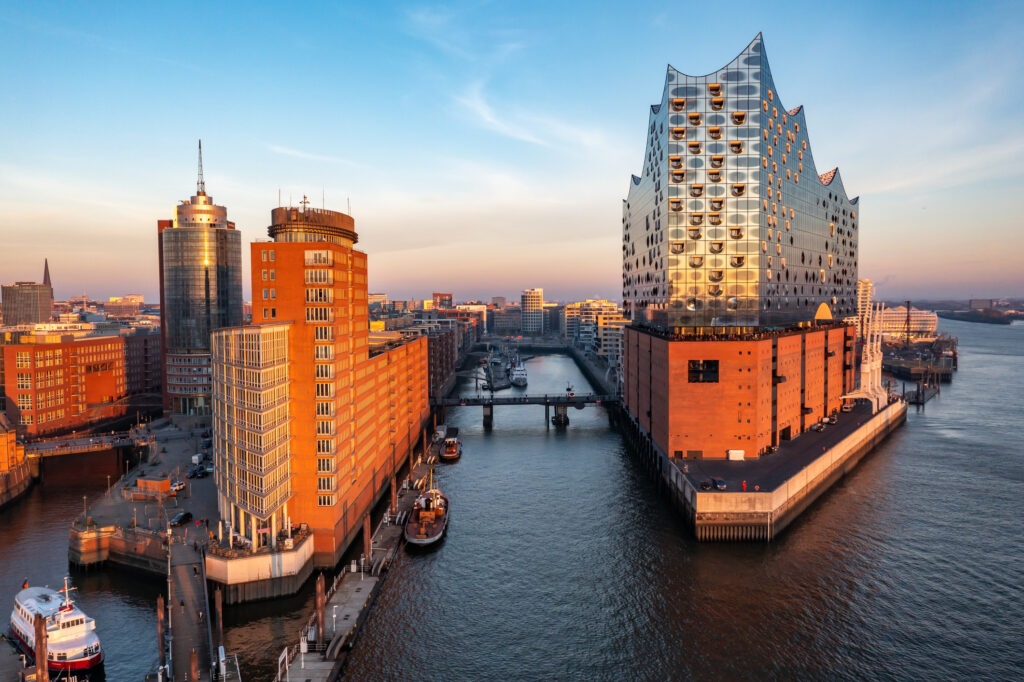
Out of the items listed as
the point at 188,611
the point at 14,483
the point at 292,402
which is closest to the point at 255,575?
the point at 188,611

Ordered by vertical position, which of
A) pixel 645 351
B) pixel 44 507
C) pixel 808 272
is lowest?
pixel 44 507

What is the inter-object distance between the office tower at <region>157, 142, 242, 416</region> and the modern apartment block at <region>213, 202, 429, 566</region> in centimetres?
6851

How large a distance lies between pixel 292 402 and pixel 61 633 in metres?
22.3

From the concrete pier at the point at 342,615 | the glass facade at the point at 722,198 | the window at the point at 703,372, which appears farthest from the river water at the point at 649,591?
the glass facade at the point at 722,198

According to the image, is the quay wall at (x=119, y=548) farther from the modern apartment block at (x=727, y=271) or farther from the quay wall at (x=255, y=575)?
the modern apartment block at (x=727, y=271)

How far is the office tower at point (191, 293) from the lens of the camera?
123 meters

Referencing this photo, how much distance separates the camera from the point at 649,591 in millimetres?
53938

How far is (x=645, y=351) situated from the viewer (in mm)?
99000

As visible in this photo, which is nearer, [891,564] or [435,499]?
[891,564]

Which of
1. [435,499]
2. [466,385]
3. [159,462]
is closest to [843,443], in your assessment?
[435,499]

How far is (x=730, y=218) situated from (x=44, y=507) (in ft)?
309

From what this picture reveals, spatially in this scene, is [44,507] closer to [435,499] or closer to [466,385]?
[435,499]

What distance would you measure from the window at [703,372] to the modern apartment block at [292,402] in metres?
40.8

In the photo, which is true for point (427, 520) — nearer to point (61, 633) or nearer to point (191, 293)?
point (61, 633)
